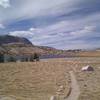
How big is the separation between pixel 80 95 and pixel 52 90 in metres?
2.93

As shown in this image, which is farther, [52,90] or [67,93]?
[52,90]

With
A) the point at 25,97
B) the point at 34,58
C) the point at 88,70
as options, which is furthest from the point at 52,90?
the point at 34,58

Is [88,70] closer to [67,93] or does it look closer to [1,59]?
[67,93]

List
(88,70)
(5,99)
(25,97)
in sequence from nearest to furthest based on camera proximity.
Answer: (5,99) < (25,97) < (88,70)

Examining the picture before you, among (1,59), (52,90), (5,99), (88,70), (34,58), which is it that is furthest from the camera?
(34,58)

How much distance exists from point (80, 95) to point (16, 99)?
168 inches

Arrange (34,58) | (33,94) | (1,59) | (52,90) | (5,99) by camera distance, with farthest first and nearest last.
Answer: (34,58), (1,59), (52,90), (33,94), (5,99)

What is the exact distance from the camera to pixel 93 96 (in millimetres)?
15820

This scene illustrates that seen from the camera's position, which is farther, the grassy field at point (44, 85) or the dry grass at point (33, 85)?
the dry grass at point (33, 85)

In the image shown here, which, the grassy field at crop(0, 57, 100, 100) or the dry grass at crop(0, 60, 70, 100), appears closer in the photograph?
the grassy field at crop(0, 57, 100, 100)

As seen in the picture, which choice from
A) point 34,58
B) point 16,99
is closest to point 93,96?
point 16,99

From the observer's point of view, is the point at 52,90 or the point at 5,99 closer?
the point at 5,99

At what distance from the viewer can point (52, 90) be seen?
60.1 feet

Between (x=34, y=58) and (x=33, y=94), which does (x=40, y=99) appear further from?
(x=34, y=58)
